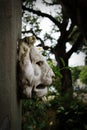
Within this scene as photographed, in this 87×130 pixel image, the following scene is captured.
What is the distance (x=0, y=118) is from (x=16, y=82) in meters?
0.18

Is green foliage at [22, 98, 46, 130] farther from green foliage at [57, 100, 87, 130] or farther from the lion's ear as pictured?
green foliage at [57, 100, 87, 130]

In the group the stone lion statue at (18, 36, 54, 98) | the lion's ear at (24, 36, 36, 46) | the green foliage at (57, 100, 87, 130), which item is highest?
the lion's ear at (24, 36, 36, 46)

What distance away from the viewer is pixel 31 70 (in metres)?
1.24

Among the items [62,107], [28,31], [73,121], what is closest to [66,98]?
[62,107]

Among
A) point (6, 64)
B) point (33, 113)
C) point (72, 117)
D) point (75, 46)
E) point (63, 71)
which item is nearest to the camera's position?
point (6, 64)

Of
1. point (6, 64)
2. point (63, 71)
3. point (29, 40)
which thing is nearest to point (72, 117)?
point (63, 71)

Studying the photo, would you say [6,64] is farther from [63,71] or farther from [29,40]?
[63,71]

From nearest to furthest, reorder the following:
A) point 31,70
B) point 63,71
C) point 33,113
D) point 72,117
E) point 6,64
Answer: point 6,64
point 31,70
point 33,113
point 72,117
point 63,71

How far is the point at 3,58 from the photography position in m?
1.11

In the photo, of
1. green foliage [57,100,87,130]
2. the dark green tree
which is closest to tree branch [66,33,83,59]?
the dark green tree

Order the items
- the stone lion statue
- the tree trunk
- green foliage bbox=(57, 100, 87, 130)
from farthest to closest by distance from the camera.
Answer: the tree trunk
green foliage bbox=(57, 100, 87, 130)
the stone lion statue

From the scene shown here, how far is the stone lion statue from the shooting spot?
1.23m

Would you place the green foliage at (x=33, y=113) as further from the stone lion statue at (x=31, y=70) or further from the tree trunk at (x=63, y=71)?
the tree trunk at (x=63, y=71)

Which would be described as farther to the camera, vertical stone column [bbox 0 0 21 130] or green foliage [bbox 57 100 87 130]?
green foliage [bbox 57 100 87 130]
